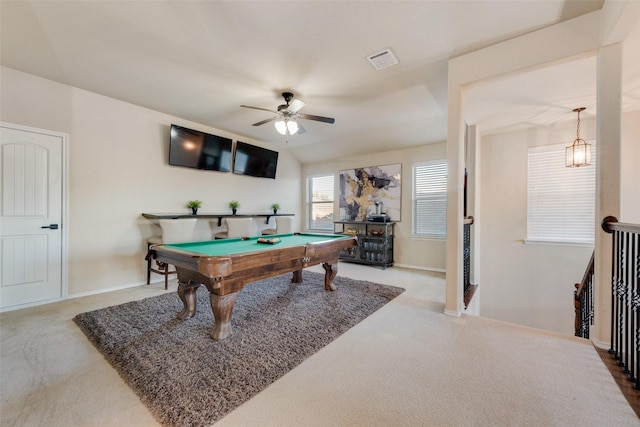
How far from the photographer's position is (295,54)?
2.57m

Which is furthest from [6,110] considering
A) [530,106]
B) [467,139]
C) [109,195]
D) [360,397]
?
[530,106]

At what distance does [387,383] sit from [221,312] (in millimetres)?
1448

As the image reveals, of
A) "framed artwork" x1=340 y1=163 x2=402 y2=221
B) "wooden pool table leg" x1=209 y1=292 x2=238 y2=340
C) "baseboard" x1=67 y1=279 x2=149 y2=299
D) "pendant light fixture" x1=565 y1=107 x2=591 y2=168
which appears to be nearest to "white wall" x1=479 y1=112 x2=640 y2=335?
"pendant light fixture" x1=565 y1=107 x2=591 y2=168

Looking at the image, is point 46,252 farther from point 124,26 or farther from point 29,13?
point 124,26

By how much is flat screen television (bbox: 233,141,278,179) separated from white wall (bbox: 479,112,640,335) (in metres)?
4.26

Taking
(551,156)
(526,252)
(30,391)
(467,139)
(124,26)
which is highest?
(124,26)

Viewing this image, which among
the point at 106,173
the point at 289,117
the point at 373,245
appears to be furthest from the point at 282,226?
the point at 106,173

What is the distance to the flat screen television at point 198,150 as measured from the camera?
418 centimetres

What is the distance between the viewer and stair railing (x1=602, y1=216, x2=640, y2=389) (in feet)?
5.42

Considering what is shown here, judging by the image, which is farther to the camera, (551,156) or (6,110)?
(551,156)

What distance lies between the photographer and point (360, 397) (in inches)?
61.0

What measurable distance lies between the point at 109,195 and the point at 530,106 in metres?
6.02

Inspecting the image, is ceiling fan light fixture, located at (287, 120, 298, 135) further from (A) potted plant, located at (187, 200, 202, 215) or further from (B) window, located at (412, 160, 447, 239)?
(B) window, located at (412, 160, 447, 239)

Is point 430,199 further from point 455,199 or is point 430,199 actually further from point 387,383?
point 387,383
